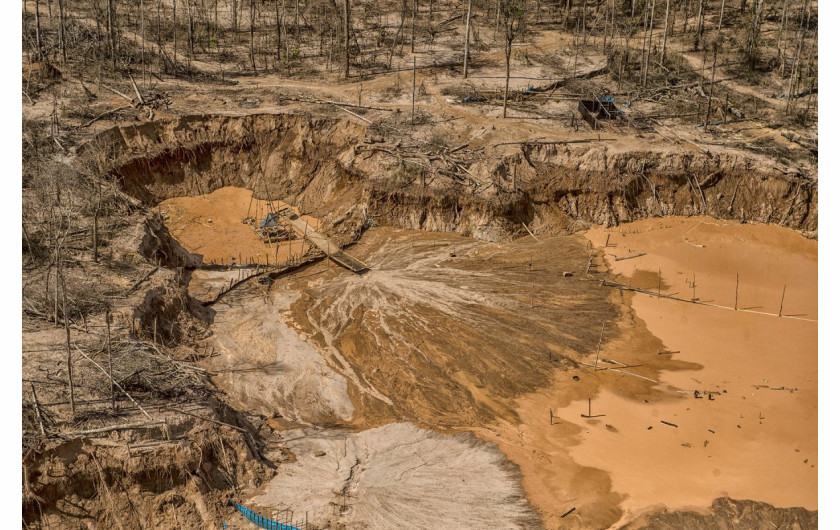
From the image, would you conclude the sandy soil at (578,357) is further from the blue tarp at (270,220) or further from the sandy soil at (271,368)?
the blue tarp at (270,220)

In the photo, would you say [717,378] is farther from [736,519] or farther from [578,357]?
[736,519]

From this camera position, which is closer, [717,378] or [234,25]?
[717,378]

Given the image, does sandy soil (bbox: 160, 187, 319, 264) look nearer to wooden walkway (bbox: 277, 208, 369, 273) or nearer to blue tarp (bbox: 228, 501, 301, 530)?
wooden walkway (bbox: 277, 208, 369, 273)

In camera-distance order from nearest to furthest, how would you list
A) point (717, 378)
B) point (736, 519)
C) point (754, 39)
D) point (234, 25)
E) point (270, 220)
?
1. point (736, 519)
2. point (717, 378)
3. point (270, 220)
4. point (754, 39)
5. point (234, 25)

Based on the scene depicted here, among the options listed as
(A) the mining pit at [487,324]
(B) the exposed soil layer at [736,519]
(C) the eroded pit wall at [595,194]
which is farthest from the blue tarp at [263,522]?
(C) the eroded pit wall at [595,194]

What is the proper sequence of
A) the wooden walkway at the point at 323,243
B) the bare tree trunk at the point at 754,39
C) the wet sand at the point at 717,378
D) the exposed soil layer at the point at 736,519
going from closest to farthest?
the exposed soil layer at the point at 736,519, the wet sand at the point at 717,378, the wooden walkway at the point at 323,243, the bare tree trunk at the point at 754,39

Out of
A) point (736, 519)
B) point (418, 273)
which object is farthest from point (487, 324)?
point (736, 519)
